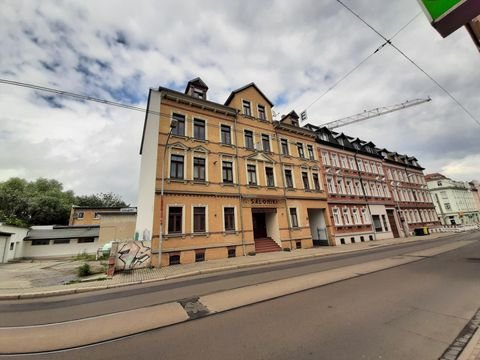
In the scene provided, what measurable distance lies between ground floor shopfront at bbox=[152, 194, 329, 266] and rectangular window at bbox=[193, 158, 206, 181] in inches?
59.5

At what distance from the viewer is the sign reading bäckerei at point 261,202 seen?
1833 centimetres

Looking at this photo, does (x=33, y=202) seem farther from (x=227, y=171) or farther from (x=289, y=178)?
(x=289, y=178)

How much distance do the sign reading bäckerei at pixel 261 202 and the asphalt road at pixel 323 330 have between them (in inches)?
473

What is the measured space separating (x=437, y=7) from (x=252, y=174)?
1733cm

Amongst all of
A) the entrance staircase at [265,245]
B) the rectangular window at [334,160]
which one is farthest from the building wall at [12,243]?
the rectangular window at [334,160]

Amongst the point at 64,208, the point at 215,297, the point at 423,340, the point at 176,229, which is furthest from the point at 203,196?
the point at 64,208

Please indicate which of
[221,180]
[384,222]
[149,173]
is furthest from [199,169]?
[384,222]

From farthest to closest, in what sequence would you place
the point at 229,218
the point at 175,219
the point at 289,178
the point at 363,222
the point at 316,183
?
the point at 363,222
the point at 316,183
the point at 289,178
the point at 229,218
the point at 175,219

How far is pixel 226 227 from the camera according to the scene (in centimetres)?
1675

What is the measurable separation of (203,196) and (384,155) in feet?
111

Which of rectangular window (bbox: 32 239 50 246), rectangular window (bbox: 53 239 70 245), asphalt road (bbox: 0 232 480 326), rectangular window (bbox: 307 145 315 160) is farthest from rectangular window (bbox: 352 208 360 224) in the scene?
rectangular window (bbox: 32 239 50 246)

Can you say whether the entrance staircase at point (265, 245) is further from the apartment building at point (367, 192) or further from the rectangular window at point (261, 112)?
the rectangular window at point (261, 112)

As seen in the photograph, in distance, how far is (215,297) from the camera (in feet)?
21.7

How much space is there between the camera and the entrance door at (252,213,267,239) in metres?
20.1
